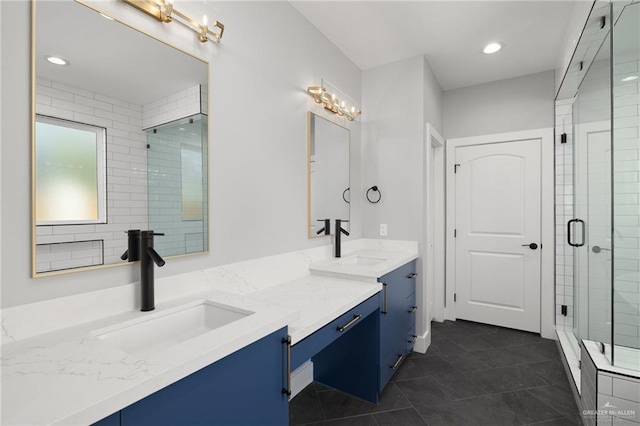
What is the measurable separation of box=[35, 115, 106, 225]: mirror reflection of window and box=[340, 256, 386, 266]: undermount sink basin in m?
1.79

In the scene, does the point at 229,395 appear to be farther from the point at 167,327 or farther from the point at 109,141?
the point at 109,141

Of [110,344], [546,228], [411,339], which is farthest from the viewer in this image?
[546,228]

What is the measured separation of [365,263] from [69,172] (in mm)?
2144

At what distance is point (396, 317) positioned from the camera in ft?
7.55

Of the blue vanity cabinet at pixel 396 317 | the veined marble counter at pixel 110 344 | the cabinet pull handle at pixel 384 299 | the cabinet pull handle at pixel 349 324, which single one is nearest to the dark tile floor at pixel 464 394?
the blue vanity cabinet at pixel 396 317

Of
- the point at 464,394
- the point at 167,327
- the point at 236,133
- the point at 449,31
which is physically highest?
the point at 449,31

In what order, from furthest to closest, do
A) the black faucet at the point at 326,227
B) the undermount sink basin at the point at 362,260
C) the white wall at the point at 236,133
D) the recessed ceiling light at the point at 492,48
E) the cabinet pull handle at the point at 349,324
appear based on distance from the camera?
the recessed ceiling light at the point at 492,48, the undermount sink basin at the point at 362,260, the black faucet at the point at 326,227, the cabinet pull handle at the point at 349,324, the white wall at the point at 236,133

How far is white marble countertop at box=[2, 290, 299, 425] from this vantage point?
2.06ft

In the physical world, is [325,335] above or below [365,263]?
below

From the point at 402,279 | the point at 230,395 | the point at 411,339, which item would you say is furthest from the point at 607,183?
the point at 230,395

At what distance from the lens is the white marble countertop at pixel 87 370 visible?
2.06 ft

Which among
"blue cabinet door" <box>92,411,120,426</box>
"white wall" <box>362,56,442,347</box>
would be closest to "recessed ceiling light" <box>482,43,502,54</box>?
"white wall" <box>362,56,442,347</box>

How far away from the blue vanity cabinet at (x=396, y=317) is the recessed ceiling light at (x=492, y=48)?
201 cm

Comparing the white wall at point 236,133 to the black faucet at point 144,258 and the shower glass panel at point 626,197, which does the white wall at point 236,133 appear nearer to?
the black faucet at point 144,258
